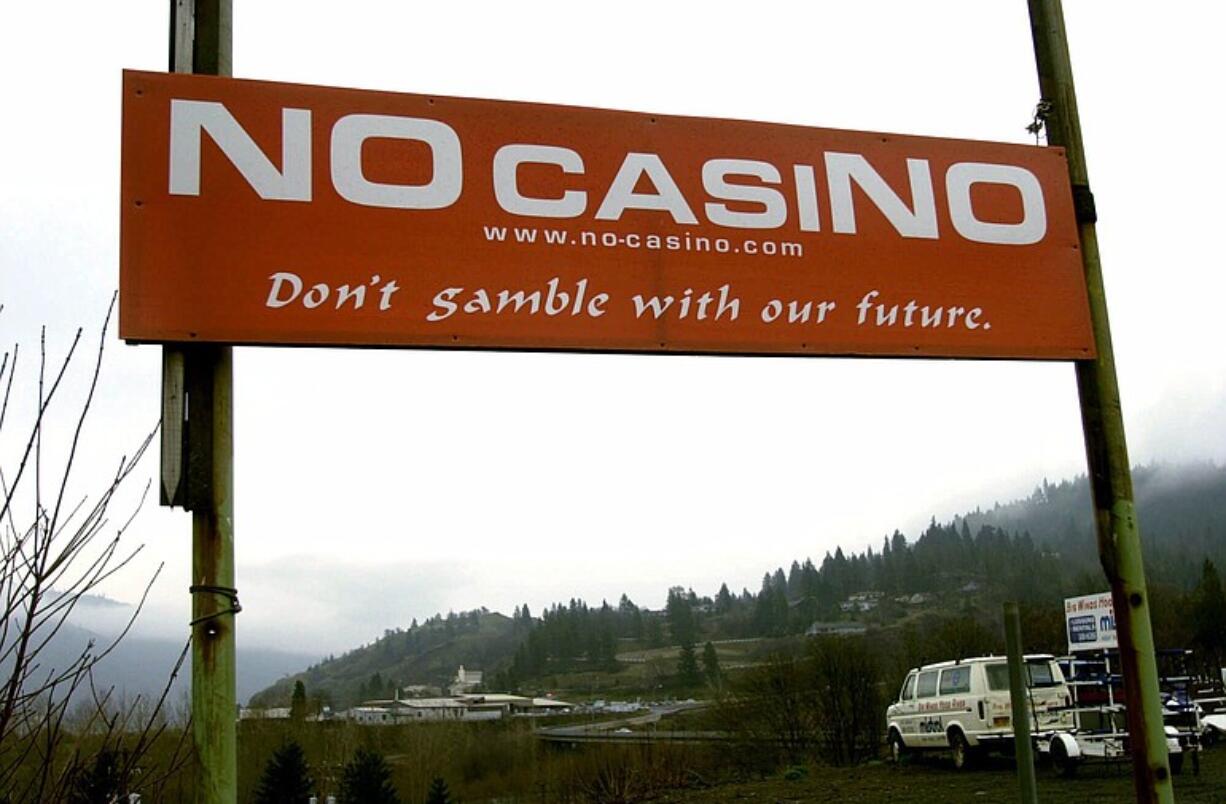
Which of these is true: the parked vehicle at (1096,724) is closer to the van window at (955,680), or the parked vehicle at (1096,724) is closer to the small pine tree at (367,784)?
the van window at (955,680)

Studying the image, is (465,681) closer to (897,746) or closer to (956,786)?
(897,746)

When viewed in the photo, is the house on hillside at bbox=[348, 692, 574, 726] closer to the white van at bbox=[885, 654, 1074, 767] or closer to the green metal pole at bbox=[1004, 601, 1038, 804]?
the white van at bbox=[885, 654, 1074, 767]

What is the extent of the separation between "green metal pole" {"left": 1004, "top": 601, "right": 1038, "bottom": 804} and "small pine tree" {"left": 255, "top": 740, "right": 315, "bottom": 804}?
27.7m

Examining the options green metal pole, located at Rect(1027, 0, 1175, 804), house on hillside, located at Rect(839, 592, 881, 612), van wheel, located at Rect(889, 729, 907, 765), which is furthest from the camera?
house on hillside, located at Rect(839, 592, 881, 612)

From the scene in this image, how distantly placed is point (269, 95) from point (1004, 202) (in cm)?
279

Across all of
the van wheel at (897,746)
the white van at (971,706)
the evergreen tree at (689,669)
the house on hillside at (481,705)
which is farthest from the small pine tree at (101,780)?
the evergreen tree at (689,669)

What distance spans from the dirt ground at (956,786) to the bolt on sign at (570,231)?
37.4 ft

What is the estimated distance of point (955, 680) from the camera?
66.0ft

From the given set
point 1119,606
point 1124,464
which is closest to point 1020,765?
point 1119,606

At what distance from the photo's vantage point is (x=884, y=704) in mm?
37500

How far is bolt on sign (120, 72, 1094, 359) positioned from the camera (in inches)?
150

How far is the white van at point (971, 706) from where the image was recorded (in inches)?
715

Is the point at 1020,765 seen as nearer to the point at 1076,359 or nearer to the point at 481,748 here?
the point at 1076,359

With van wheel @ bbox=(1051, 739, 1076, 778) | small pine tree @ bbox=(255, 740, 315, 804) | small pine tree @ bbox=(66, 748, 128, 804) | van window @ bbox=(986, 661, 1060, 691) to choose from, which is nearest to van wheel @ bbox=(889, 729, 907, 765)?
van window @ bbox=(986, 661, 1060, 691)
